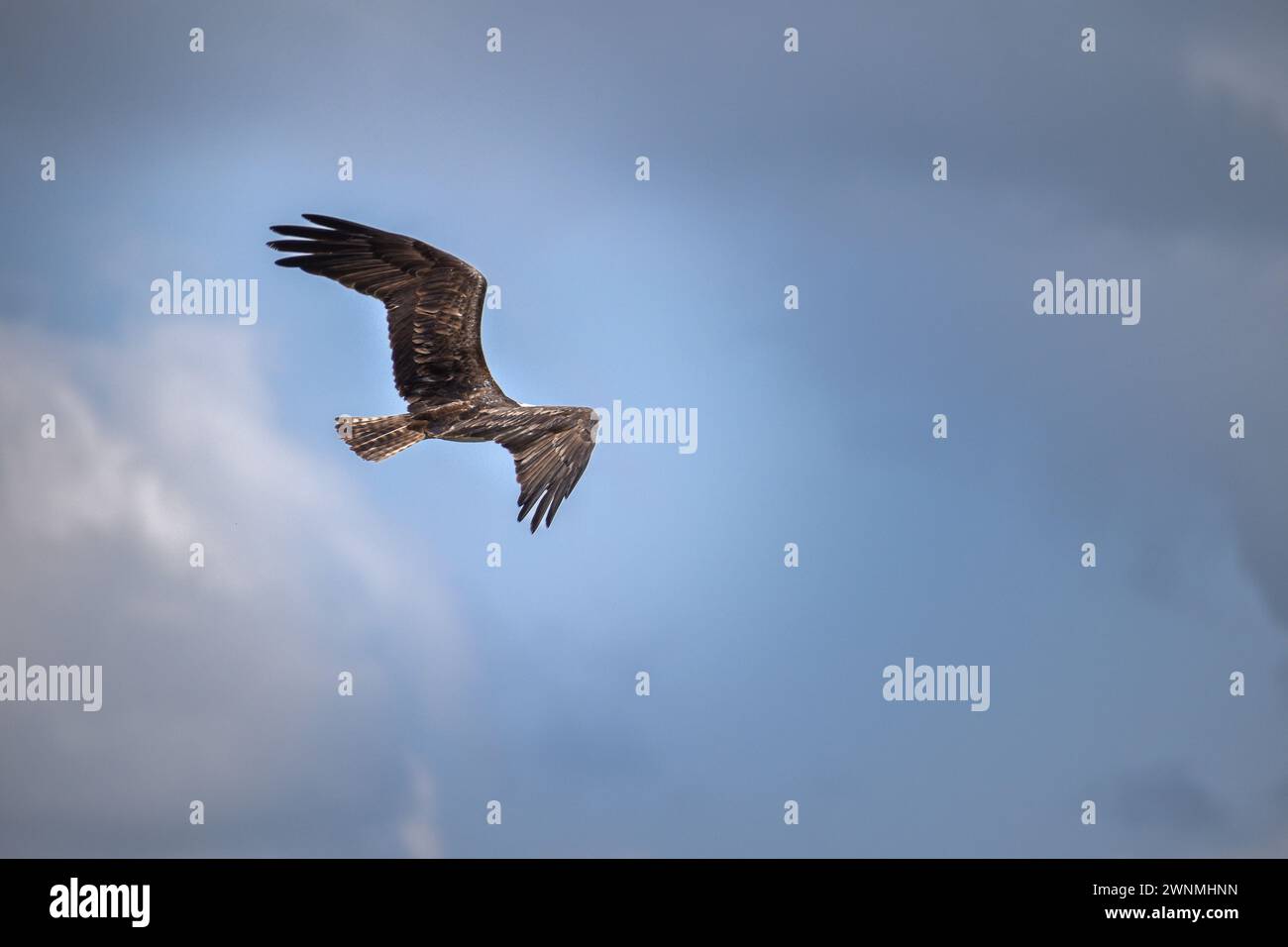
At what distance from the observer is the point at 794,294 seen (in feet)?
136

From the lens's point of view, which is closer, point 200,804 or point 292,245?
point 292,245

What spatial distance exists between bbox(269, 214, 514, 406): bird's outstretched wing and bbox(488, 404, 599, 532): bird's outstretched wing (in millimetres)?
1466

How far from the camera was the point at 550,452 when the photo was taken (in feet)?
89.5

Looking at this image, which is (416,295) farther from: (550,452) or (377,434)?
(550,452)

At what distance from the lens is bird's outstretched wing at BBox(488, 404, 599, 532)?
2684 centimetres

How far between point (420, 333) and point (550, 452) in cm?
384

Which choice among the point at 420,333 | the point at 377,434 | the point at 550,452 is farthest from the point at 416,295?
the point at 550,452

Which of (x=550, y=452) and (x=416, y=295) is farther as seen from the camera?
(x=416, y=295)

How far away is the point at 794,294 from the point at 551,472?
626 inches

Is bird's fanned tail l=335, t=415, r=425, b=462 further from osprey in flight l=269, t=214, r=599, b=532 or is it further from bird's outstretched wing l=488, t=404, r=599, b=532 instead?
bird's outstretched wing l=488, t=404, r=599, b=532

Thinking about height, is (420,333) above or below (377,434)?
above
